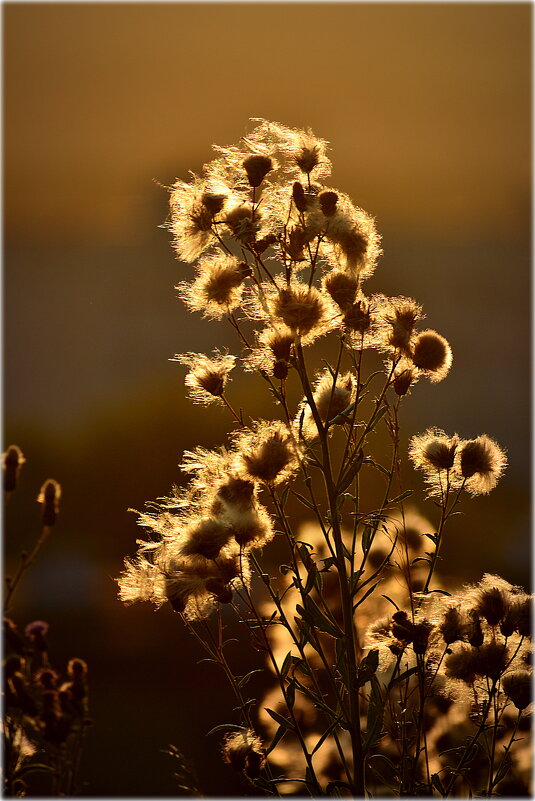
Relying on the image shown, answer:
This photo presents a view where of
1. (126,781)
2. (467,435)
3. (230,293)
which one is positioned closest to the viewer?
(230,293)

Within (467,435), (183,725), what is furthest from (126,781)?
(467,435)

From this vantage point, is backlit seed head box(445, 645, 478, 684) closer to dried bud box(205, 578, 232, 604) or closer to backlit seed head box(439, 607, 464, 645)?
backlit seed head box(439, 607, 464, 645)

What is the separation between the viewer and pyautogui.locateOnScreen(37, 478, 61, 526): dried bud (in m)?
1.18

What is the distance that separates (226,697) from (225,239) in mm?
1099

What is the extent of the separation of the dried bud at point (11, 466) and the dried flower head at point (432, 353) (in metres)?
0.58

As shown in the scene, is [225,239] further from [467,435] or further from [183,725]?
[183,725]

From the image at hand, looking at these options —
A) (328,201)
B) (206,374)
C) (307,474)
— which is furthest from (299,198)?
(307,474)

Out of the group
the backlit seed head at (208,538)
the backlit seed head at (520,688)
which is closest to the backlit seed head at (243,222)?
the backlit seed head at (208,538)

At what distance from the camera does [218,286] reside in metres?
1.19

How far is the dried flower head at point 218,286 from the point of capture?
1184 millimetres

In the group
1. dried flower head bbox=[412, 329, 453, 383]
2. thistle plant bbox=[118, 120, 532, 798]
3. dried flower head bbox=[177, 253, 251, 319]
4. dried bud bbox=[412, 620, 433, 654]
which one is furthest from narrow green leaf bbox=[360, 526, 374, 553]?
dried flower head bbox=[177, 253, 251, 319]

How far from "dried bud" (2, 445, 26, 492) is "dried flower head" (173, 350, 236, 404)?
0.26 metres

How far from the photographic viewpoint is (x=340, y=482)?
1140 mm

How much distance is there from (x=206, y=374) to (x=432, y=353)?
0.33 meters
